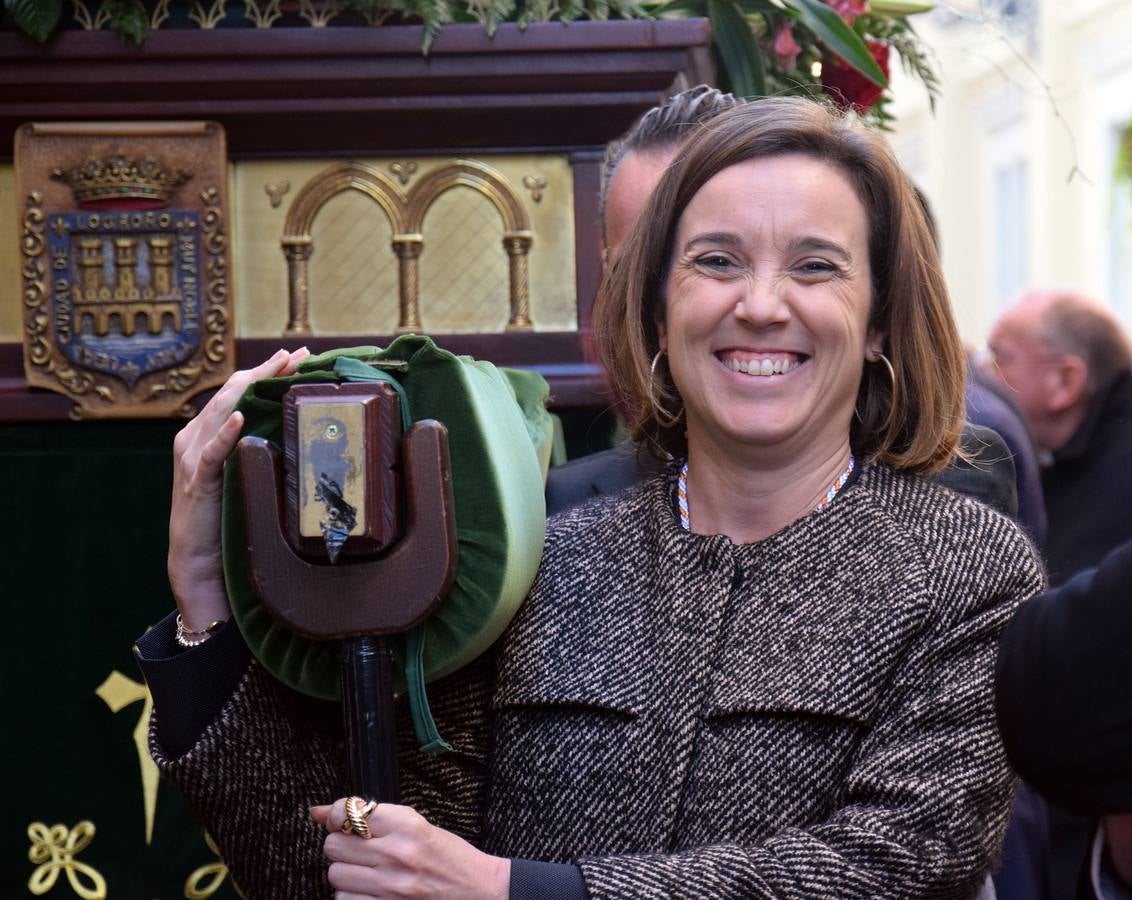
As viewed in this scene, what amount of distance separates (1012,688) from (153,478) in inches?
62.5

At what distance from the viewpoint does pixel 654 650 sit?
1766 millimetres

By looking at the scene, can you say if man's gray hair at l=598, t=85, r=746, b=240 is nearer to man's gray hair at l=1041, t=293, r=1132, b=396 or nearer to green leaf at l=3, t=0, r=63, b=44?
green leaf at l=3, t=0, r=63, b=44

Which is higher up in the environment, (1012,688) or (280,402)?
(280,402)

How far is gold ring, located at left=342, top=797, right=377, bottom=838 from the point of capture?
154 cm

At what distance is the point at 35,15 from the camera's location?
2.29m

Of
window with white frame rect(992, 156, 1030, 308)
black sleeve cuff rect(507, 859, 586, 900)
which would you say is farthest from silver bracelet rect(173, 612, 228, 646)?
window with white frame rect(992, 156, 1030, 308)

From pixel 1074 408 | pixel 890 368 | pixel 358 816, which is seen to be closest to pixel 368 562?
pixel 358 816

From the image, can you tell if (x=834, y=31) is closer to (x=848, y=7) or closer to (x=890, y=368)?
(x=848, y=7)

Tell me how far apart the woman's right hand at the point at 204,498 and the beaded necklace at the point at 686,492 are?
450mm

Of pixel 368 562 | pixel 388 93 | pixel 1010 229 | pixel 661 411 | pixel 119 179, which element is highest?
pixel 1010 229

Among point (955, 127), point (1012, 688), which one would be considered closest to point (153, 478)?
point (1012, 688)

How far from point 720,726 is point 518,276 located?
0.93 metres

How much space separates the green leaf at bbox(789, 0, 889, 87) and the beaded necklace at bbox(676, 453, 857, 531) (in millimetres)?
886

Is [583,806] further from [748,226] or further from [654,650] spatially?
[748,226]
